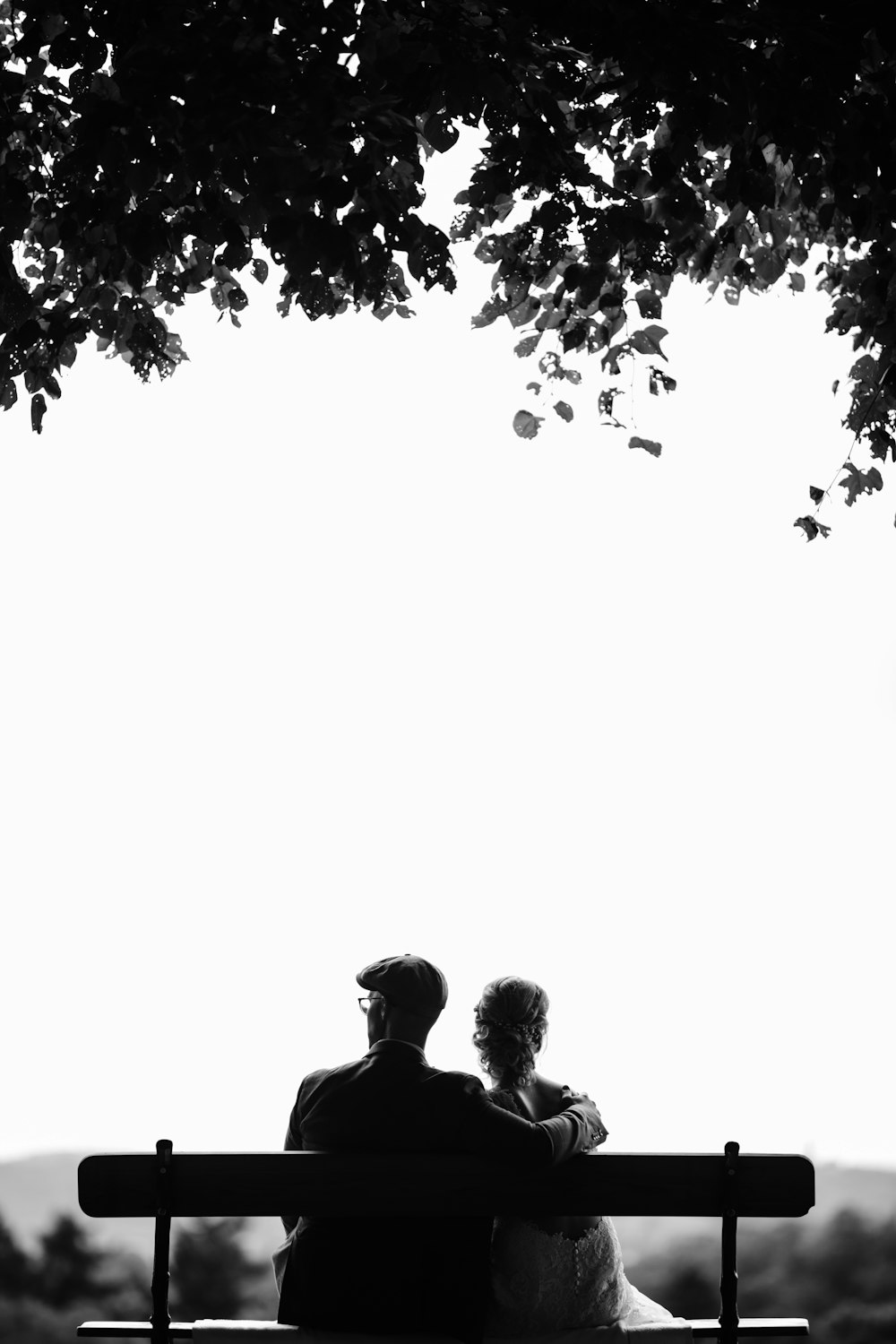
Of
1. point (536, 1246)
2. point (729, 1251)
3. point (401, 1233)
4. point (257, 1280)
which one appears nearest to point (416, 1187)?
point (401, 1233)

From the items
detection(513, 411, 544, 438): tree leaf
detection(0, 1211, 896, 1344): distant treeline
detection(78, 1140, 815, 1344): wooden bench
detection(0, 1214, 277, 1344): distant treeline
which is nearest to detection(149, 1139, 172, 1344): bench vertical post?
detection(78, 1140, 815, 1344): wooden bench

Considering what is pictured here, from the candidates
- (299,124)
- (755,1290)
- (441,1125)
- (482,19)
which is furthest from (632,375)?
(755,1290)

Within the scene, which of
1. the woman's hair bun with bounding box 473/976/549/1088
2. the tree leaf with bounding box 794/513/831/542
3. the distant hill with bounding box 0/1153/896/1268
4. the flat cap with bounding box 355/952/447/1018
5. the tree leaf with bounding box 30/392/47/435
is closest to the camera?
the flat cap with bounding box 355/952/447/1018

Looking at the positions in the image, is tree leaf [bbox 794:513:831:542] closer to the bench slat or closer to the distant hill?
the bench slat

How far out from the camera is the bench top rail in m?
3.13

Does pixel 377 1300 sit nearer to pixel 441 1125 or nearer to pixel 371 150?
pixel 441 1125

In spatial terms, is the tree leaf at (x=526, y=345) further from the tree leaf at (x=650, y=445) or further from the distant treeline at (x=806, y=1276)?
the distant treeline at (x=806, y=1276)

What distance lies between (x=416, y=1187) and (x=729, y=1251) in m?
0.81

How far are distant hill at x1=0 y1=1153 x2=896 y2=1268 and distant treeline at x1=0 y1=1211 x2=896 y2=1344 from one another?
56mm

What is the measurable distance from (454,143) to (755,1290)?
6.55 meters

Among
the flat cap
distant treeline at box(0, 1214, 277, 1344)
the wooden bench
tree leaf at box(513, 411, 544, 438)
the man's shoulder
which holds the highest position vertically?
tree leaf at box(513, 411, 544, 438)

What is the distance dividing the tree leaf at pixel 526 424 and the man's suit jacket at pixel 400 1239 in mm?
2047

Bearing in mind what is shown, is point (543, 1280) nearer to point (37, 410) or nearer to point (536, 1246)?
point (536, 1246)

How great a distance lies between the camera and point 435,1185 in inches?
123
